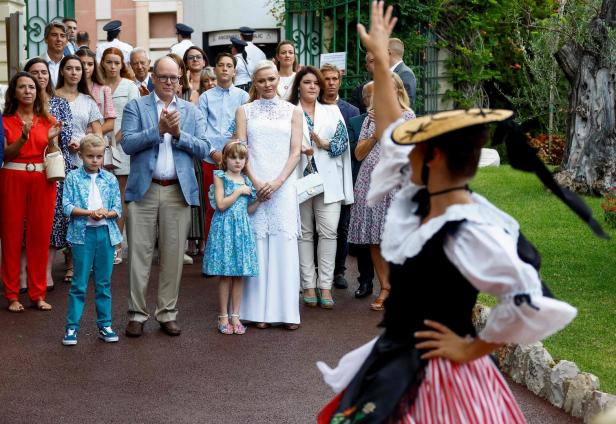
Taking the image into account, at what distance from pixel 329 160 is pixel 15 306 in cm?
305

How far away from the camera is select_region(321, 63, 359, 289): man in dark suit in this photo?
9.98m

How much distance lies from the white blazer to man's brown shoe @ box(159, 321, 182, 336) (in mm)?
1922

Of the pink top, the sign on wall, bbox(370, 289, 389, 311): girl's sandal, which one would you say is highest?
the sign on wall

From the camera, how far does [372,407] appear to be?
352cm

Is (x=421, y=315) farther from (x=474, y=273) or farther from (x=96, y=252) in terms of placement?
(x=96, y=252)

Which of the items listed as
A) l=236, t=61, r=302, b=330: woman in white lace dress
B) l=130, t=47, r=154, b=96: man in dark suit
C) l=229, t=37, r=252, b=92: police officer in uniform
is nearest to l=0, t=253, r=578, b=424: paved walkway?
l=236, t=61, r=302, b=330: woman in white lace dress

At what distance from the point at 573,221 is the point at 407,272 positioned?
9.63m

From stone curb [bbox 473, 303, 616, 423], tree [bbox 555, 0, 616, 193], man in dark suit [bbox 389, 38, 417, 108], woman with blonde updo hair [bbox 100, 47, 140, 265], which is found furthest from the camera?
tree [bbox 555, 0, 616, 193]

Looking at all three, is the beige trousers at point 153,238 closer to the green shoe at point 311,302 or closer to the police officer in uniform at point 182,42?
the green shoe at point 311,302

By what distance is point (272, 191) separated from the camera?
28.7 ft

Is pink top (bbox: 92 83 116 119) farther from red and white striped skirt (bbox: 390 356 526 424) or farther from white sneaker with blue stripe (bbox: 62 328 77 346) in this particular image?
red and white striped skirt (bbox: 390 356 526 424)

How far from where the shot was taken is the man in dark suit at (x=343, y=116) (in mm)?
9977

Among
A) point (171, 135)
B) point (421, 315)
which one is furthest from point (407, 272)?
point (171, 135)

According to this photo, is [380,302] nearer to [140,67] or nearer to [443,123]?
[140,67]
